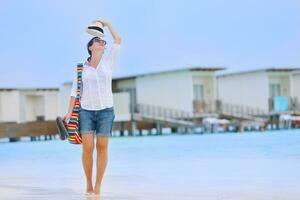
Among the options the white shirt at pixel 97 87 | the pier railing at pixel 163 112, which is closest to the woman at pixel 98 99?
the white shirt at pixel 97 87

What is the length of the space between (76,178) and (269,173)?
84.1 inches

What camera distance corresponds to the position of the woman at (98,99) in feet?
20.2

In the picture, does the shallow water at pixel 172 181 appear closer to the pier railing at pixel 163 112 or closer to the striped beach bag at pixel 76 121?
the striped beach bag at pixel 76 121

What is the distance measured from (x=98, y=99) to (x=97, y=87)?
0.33ft

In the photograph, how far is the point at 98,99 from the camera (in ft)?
20.2

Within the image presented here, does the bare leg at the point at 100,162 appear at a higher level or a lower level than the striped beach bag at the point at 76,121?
lower

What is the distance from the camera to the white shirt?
6.16 metres

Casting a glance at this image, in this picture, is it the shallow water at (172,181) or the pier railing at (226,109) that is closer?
the shallow water at (172,181)

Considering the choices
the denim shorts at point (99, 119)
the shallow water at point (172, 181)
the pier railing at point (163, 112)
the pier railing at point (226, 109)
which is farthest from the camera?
the pier railing at point (226, 109)

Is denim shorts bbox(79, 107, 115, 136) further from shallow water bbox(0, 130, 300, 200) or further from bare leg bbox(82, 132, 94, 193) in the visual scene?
shallow water bbox(0, 130, 300, 200)

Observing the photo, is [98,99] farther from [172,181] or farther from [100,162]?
[172,181]

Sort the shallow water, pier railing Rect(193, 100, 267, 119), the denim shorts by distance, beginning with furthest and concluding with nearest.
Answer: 1. pier railing Rect(193, 100, 267, 119)
2. the shallow water
3. the denim shorts

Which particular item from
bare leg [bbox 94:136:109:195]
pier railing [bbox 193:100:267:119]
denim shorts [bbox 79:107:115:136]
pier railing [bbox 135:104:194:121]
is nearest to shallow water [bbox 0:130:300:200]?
bare leg [bbox 94:136:109:195]

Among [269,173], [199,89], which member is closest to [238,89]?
[199,89]
